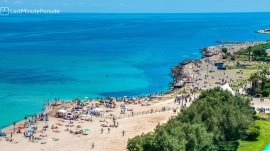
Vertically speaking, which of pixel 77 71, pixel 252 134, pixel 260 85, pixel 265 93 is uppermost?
pixel 77 71

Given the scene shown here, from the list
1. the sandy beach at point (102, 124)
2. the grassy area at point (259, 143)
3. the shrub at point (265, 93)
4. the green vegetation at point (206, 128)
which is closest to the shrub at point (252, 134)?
the green vegetation at point (206, 128)

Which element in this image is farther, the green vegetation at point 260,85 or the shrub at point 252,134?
the green vegetation at point 260,85

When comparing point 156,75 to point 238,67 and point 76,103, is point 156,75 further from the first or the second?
point 76,103

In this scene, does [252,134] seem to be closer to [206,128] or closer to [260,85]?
[206,128]

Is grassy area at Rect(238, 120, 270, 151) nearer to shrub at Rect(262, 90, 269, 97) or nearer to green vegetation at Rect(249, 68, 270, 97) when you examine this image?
shrub at Rect(262, 90, 269, 97)

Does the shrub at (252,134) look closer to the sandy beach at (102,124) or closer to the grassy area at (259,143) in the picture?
the grassy area at (259,143)

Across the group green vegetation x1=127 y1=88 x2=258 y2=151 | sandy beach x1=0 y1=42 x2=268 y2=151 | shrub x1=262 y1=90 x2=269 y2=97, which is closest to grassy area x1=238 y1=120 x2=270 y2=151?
green vegetation x1=127 y1=88 x2=258 y2=151

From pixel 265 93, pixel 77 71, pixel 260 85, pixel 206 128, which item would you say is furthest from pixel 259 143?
pixel 77 71
